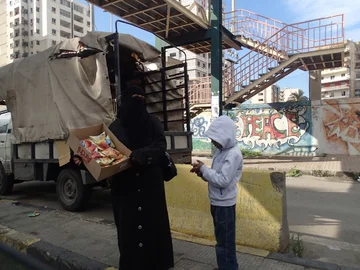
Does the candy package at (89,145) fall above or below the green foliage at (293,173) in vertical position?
above

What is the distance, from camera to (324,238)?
4355mm

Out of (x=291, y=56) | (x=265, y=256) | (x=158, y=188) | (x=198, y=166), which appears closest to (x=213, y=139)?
(x=198, y=166)

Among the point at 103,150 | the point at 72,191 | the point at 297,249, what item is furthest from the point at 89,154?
the point at 72,191

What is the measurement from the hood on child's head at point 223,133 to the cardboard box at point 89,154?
716 mm

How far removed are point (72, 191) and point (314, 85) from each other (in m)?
13.3

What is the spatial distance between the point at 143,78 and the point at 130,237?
511 cm

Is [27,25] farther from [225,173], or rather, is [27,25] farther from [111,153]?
[225,173]

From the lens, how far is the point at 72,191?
5.78 m

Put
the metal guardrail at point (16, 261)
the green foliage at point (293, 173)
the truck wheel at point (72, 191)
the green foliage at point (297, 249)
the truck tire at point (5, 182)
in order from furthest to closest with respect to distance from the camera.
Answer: the green foliage at point (293, 173), the truck tire at point (5, 182), the truck wheel at point (72, 191), the green foliage at point (297, 249), the metal guardrail at point (16, 261)

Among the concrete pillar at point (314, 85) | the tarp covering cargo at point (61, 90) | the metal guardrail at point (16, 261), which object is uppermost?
the concrete pillar at point (314, 85)

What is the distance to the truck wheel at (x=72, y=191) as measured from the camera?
18.2ft

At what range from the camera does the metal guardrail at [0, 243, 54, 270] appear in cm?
348

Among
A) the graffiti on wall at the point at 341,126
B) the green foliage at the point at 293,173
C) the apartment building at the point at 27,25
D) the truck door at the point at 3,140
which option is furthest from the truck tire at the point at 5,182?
the apartment building at the point at 27,25

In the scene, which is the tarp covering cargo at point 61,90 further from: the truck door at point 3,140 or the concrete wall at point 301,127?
the concrete wall at point 301,127
